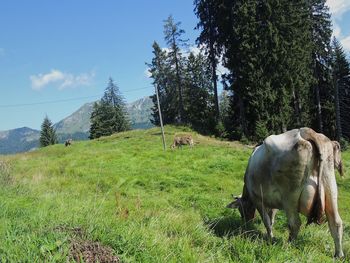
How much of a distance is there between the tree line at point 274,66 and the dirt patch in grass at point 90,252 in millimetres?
32659

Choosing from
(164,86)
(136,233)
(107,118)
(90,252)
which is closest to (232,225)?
(136,233)

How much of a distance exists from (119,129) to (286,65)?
4485 centimetres

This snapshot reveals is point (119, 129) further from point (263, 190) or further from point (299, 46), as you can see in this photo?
point (263, 190)

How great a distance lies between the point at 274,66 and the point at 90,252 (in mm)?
36145

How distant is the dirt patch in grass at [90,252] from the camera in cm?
410

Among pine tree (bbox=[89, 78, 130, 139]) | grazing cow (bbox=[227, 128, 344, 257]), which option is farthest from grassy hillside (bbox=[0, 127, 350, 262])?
pine tree (bbox=[89, 78, 130, 139])

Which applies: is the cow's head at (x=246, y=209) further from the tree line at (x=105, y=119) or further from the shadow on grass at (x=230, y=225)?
the tree line at (x=105, y=119)

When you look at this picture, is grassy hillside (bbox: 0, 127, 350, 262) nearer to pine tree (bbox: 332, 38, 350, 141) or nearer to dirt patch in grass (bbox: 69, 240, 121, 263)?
dirt patch in grass (bbox: 69, 240, 121, 263)

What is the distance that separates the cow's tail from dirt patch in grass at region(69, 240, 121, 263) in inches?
156

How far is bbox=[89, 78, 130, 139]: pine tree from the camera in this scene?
75.9 m

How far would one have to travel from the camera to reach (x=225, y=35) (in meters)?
40.9

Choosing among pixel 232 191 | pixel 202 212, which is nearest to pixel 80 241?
pixel 202 212

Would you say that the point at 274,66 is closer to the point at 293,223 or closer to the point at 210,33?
the point at 210,33

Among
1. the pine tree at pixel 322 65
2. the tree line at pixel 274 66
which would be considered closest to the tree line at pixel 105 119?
the tree line at pixel 274 66
